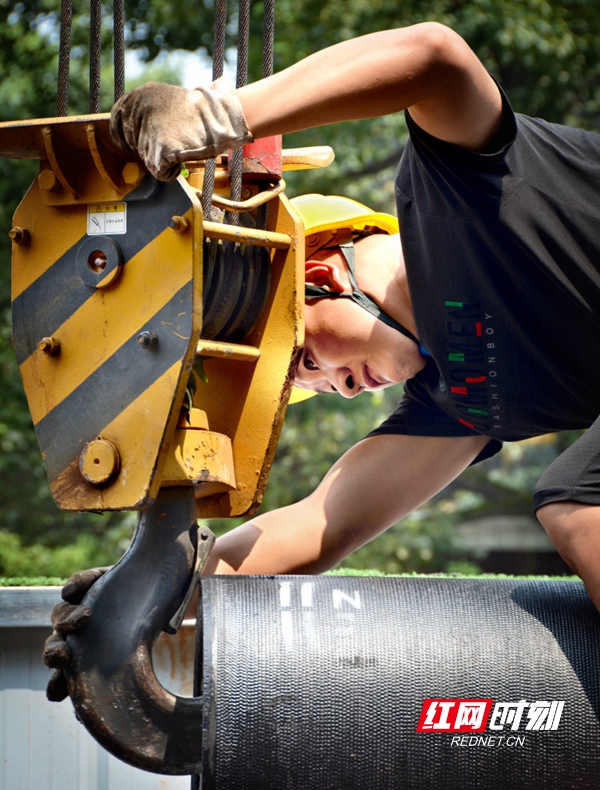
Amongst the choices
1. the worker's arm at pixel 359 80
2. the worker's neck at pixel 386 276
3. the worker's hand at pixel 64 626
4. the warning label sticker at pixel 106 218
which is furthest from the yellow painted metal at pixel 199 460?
the worker's neck at pixel 386 276

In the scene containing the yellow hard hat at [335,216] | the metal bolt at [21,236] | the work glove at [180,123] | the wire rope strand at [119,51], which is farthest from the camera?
the yellow hard hat at [335,216]

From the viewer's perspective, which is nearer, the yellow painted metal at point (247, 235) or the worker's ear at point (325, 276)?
the yellow painted metal at point (247, 235)

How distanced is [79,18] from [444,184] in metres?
6.79

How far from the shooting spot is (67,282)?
1.86m

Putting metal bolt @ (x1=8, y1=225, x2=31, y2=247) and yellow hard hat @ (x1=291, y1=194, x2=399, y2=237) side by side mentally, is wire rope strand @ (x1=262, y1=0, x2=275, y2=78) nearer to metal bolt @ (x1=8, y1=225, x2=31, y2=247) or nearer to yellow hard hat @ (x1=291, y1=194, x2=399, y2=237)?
yellow hard hat @ (x1=291, y1=194, x2=399, y2=237)

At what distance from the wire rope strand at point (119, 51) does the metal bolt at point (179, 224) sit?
449 mm

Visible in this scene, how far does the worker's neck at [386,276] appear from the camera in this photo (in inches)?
95.7

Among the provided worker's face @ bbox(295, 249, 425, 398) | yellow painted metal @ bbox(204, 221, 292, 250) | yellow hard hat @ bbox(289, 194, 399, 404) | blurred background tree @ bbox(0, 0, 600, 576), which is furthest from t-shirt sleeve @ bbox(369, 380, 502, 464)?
blurred background tree @ bbox(0, 0, 600, 576)

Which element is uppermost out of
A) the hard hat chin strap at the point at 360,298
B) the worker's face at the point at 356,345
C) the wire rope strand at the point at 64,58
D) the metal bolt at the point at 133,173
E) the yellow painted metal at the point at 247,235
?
the wire rope strand at the point at 64,58

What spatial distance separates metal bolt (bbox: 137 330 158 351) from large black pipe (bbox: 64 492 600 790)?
16.3 inches

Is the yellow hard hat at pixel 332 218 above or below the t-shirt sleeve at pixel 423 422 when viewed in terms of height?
above

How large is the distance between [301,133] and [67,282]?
5.68m

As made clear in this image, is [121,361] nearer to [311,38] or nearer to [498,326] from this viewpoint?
[498,326]

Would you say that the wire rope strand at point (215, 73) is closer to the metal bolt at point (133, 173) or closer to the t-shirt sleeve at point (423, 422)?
the metal bolt at point (133, 173)
